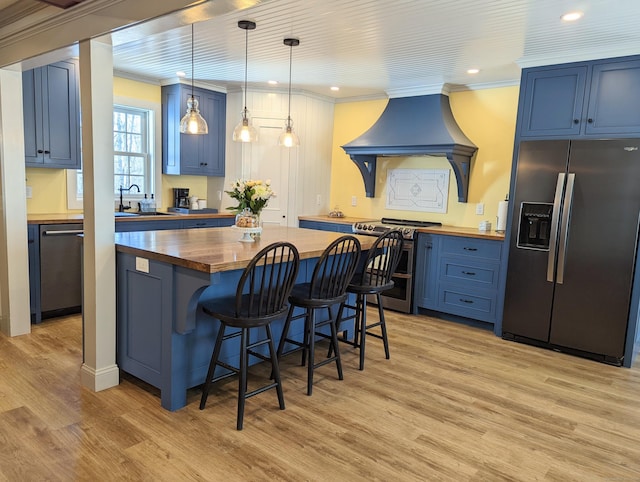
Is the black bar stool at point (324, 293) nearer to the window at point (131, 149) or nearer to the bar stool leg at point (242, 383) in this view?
the bar stool leg at point (242, 383)

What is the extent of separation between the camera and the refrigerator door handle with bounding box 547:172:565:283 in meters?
3.74

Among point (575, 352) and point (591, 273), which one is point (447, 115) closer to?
point (591, 273)

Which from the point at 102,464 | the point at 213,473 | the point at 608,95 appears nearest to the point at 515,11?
the point at 608,95

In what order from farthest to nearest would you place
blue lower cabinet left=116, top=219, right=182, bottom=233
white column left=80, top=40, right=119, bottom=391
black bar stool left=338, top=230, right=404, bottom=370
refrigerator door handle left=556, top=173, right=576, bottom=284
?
blue lower cabinet left=116, top=219, right=182, bottom=233 → refrigerator door handle left=556, top=173, right=576, bottom=284 → black bar stool left=338, top=230, right=404, bottom=370 → white column left=80, top=40, right=119, bottom=391

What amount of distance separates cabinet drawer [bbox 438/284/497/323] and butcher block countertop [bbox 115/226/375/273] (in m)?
1.51

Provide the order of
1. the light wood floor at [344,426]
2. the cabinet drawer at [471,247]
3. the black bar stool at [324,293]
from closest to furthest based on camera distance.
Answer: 1. the light wood floor at [344,426]
2. the black bar stool at [324,293]
3. the cabinet drawer at [471,247]

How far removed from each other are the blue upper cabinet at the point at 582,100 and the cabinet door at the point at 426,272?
138 cm

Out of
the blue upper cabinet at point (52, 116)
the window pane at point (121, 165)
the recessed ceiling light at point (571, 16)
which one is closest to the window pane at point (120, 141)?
the window pane at point (121, 165)

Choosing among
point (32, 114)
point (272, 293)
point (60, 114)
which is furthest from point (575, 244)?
point (32, 114)

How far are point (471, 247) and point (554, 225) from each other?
2.82ft

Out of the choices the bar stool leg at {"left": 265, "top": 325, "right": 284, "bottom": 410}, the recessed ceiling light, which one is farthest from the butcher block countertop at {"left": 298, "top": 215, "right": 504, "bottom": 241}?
the bar stool leg at {"left": 265, "top": 325, "right": 284, "bottom": 410}

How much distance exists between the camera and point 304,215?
5973 mm

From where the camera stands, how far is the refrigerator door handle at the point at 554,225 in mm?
3744

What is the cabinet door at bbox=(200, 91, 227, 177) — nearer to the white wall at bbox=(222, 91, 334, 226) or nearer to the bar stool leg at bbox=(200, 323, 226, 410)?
the white wall at bbox=(222, 91, 334, 226)
